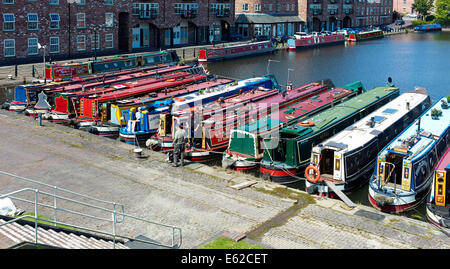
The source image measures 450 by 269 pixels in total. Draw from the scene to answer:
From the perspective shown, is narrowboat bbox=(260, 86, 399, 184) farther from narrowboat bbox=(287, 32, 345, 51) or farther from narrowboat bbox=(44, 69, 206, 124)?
narrowboat bbox=(287, 32, 345, 51)

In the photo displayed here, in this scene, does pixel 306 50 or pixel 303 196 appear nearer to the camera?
pixel 303 196

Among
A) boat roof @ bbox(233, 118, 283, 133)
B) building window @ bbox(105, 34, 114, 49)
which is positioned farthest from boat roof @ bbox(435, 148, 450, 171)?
building window @ bbox(105, 34, 114, 49)

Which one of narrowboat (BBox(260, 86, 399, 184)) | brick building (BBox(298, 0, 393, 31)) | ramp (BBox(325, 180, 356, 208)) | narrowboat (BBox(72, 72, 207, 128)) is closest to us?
ramp (BBox(325, 180, 356, 208))

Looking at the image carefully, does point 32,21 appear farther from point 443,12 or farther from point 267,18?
point 443,12

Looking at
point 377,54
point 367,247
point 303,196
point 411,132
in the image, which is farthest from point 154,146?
point 377,54

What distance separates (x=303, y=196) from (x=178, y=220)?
5626mm

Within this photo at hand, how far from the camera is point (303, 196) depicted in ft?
70.6

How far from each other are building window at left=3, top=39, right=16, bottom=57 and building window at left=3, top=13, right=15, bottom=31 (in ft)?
4.29

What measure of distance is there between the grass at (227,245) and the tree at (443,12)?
131 meters

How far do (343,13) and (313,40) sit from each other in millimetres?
31278

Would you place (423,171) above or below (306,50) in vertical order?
below

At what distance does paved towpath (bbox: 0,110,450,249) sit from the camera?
57.9 feet

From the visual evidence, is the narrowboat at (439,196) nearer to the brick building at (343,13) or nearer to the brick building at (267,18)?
the brick building at (267,18)

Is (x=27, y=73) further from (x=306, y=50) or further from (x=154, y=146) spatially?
(x=306, y=50)
